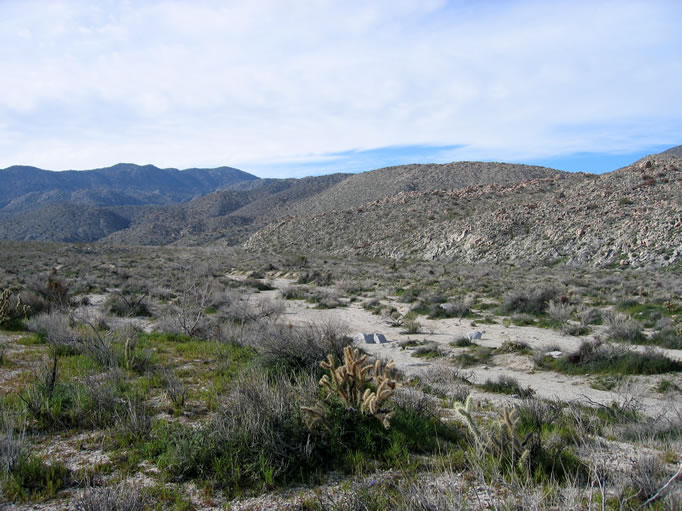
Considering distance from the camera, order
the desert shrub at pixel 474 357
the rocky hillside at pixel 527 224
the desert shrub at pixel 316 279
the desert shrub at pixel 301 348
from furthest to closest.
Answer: the rocky hillside at pixel 527 224 < the desert shrub at pixel 316 279 < the desert shrub at pixel 474 357 < the desert shrub at pixel 301 348

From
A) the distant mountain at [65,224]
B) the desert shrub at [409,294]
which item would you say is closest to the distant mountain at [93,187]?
the distant mountain at [65,224]

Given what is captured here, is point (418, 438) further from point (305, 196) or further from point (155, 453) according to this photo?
point (305, 196)

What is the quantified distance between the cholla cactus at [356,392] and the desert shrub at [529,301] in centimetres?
1101

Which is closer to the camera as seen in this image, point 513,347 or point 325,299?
point 513,347

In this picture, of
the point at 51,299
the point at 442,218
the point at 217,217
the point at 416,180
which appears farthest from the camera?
the point at 217,217

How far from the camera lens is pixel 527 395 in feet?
22.3

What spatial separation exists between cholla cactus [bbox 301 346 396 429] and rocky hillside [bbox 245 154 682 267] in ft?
86.3

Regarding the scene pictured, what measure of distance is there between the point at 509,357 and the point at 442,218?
3522cm

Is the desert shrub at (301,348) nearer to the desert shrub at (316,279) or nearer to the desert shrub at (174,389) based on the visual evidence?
the desert shrub at (174,389)

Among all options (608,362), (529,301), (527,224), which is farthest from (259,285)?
(527,224)

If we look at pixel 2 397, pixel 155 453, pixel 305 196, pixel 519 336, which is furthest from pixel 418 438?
pixel 305 196

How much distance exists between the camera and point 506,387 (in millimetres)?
7293

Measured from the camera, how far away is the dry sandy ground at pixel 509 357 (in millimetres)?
6902

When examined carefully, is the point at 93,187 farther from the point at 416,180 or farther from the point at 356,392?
the point at 356,392
